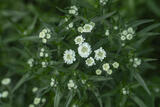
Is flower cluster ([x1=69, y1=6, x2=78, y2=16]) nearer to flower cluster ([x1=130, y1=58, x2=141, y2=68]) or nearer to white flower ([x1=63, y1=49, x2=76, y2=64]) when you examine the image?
white flower ([x1=63, y1=49, x2=76, y2=64])

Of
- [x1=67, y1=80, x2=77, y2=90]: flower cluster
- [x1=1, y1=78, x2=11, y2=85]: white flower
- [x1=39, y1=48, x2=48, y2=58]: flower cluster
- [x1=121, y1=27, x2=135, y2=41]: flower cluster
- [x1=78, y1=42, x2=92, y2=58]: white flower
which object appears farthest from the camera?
[x1=1, y1=78, x2=11, y2=85]: white flower

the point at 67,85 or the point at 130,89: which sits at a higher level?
the point at 67,85

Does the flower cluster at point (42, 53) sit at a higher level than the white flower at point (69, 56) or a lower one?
higher

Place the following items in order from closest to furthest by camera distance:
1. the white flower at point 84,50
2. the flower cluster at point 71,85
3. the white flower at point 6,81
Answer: the white flower at point 84,50 → the flower cluster at point 71,85 → the white flower at point 6,81

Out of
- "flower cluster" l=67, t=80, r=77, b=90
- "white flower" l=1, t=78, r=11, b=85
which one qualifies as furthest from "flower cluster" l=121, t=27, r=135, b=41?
"white flower" l=1, t=78, r=11, b=85

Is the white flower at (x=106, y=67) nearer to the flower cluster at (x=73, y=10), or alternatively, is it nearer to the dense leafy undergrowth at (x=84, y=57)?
the dense leafy undergrowth at (x=84, y=57)

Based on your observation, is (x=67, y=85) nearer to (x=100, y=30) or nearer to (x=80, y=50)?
(x=80, y=50)

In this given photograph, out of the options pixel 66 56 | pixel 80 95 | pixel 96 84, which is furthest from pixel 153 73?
pixel 66 56

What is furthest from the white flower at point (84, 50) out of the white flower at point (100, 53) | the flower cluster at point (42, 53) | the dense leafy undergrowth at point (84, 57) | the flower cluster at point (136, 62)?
the flower cluster at point (136, 62)
